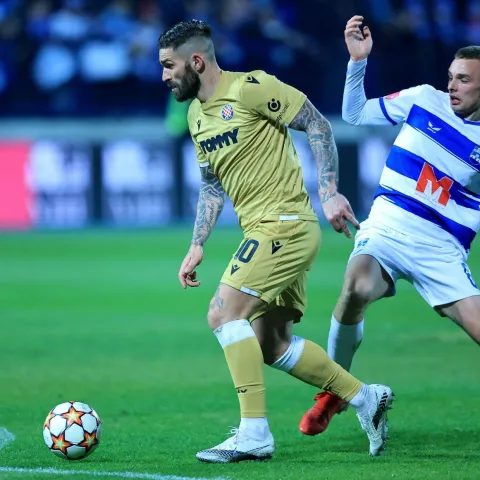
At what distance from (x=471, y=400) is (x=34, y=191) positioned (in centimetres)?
1561

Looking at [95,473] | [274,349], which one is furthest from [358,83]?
[95,473]

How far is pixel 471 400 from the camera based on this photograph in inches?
269

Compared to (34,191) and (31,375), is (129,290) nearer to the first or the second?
(31,375)

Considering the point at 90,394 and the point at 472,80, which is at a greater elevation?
the point at 472,80

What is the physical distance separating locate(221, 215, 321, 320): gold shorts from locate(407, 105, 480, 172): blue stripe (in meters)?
0.86

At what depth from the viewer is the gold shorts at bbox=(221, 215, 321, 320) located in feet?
16.4

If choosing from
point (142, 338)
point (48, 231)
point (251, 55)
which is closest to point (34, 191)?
point (48, 231)

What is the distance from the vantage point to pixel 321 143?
16.6ft

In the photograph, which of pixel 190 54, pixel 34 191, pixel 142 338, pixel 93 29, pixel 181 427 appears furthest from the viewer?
pixel 93 29

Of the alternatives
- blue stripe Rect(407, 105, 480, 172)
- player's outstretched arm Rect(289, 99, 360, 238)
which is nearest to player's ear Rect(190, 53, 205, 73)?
player's outstretched arm Rect(289, 99, 360, 238)

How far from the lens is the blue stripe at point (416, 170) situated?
5.59 m

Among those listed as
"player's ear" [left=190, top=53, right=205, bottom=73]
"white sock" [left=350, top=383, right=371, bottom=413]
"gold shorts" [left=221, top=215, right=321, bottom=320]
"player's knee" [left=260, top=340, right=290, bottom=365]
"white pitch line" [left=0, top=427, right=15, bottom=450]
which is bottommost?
"white pitch line" [left=0, top=427, right=15, bottom=450]

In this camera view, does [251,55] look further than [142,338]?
Yes

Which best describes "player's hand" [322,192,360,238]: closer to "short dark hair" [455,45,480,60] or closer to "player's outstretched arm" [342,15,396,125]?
"player's outstretched arm" [342,15,396,125]
